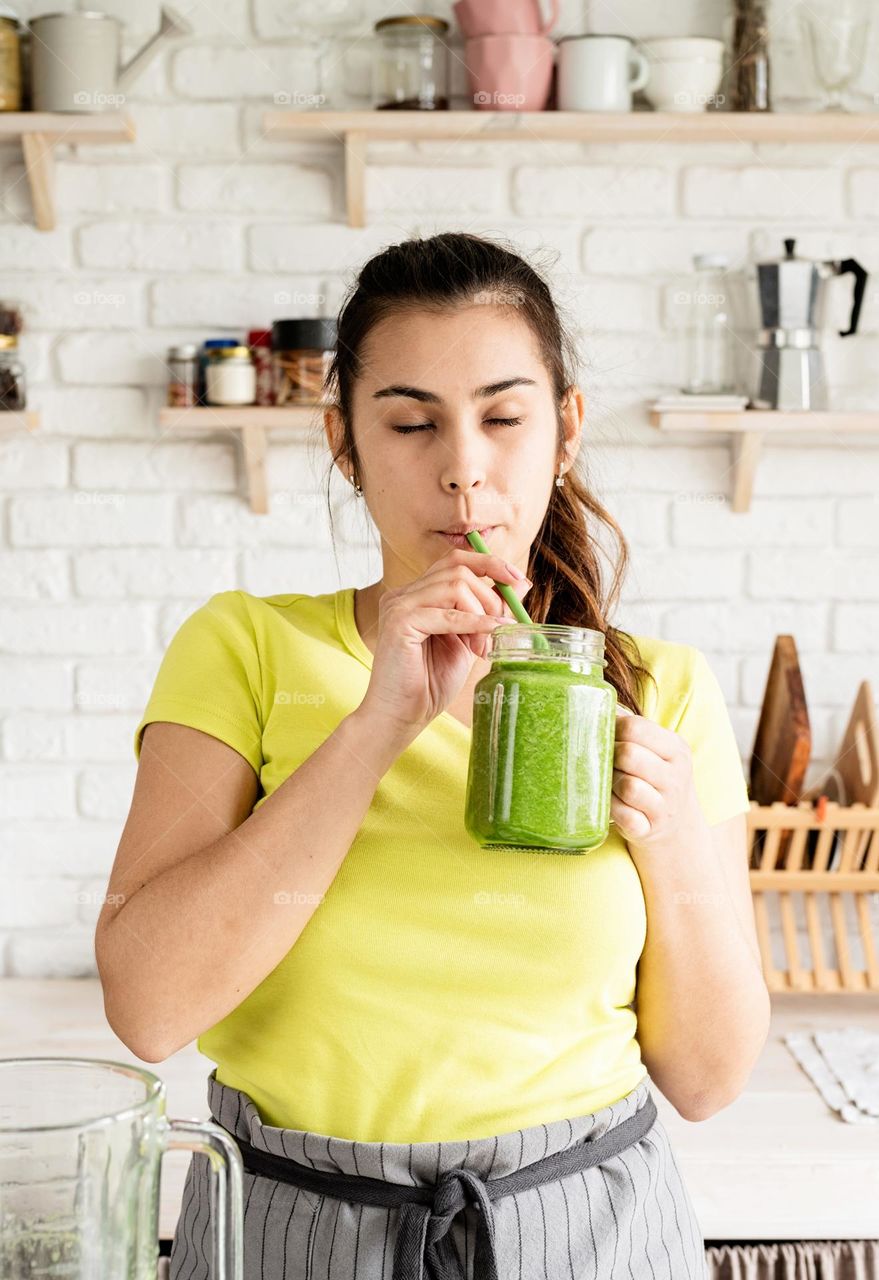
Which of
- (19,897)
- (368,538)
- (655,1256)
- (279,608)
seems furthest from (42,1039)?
(655,1256)

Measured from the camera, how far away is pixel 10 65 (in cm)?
195

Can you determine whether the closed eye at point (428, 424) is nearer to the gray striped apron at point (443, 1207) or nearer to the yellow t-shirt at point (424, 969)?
the yellow t-shirt at point (424, 969)

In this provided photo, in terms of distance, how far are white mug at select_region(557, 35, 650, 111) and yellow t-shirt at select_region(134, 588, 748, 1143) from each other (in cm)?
125

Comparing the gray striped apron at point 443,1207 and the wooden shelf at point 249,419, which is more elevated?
the wooden shelf at point 249,419

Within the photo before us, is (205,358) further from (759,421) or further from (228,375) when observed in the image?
(759,421)

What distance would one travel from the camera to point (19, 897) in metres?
2.14

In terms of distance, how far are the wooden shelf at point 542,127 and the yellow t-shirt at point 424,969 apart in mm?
1170

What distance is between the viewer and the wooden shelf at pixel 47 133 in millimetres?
1935

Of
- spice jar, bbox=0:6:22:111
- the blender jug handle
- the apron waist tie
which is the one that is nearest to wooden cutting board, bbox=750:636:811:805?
the apron waist tie

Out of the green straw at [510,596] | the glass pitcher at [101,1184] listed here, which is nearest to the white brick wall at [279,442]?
the green straw at [510,596]

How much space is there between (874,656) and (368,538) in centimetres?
82

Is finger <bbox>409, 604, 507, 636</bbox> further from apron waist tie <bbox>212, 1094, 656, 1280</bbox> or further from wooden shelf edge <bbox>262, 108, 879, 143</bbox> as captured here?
wooden shelf edge <bbox>262, 108, 879, 143</bbox>

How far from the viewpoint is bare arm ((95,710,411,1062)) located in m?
0.91

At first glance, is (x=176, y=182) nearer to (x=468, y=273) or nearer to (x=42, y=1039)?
(x=468, y=273)
